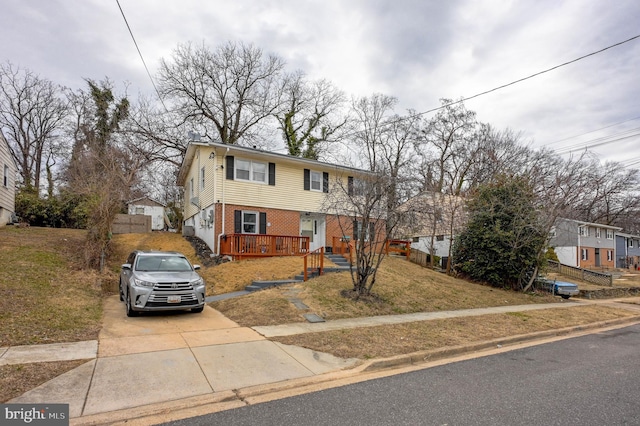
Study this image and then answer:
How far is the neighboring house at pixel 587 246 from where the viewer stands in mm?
35312

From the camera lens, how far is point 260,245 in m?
15.0

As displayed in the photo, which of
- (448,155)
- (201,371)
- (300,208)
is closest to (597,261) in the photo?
(448,155)

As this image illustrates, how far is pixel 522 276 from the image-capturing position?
16.1 metres

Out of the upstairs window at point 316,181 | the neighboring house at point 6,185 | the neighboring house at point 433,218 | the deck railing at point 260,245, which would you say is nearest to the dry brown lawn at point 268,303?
the deck railing at point 260,245

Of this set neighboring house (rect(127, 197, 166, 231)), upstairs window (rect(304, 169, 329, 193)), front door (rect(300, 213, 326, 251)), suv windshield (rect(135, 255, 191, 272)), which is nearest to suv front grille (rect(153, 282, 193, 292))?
suv windshield (rect(135, 255, 191, 272))

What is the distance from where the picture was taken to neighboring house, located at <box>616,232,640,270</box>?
46.4 m

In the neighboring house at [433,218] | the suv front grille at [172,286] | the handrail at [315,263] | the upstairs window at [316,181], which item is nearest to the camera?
the suv front grille at [172,286]

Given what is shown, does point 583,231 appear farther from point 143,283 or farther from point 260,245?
point 143,283

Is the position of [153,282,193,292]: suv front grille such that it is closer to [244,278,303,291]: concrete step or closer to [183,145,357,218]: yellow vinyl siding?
[244,278,303,291]: concrete step

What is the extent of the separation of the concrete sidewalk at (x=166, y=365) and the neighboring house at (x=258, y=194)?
8.25m

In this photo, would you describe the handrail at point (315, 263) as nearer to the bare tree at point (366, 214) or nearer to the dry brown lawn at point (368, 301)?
the dry brown lawn at point (368, 301)

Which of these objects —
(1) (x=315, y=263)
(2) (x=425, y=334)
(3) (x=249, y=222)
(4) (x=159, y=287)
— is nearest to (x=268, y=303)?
(4) (x=159, y=287)

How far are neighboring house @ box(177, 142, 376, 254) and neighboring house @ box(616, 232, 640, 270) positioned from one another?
1823 inches

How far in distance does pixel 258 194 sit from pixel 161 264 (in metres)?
8.21
